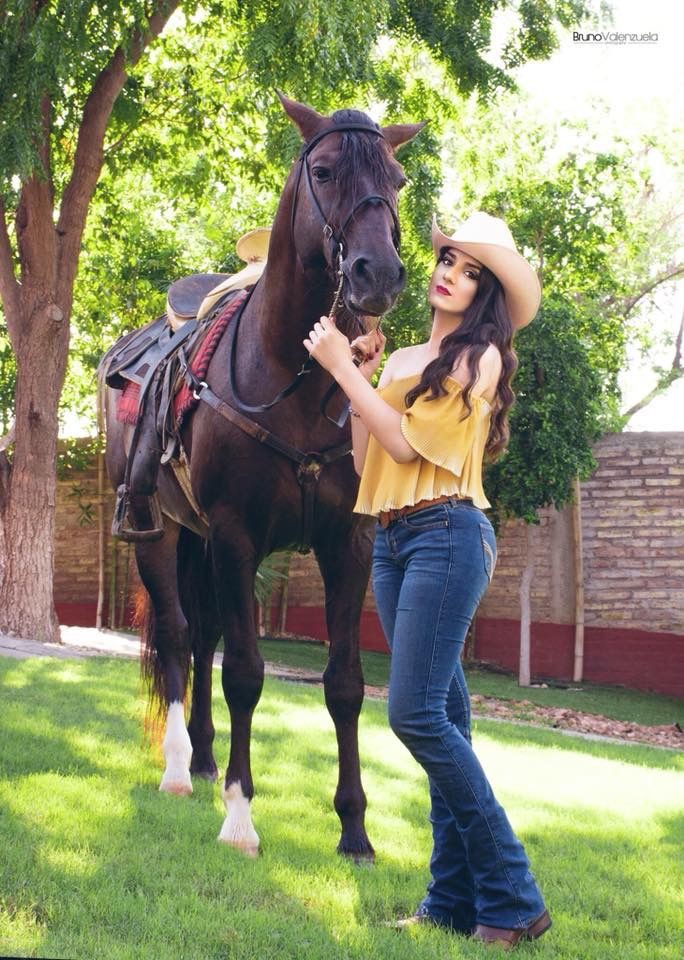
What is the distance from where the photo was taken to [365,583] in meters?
4.30

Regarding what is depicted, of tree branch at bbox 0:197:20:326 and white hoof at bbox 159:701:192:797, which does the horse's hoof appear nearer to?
white hoof at bbox 159:701:192:797

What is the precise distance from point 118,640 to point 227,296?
10066mm

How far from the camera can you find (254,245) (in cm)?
530

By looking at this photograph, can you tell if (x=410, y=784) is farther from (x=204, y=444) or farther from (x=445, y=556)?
(x=445, y=556)

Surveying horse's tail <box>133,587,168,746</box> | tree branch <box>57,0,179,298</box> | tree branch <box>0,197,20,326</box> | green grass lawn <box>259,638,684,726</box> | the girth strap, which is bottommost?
green grass lawn <box>259,638,684,726</box>

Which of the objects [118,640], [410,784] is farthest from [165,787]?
[118,640]

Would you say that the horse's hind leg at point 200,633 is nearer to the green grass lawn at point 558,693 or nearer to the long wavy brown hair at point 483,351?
the long wavy brown hair at point 483,351

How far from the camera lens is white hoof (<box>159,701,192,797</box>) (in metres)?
5.09

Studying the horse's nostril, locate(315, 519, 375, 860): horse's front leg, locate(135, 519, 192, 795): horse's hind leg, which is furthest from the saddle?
the horse's nostril

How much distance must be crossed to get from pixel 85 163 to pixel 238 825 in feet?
31.0

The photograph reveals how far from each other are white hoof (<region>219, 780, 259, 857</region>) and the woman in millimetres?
941

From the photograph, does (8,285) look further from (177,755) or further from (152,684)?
(177,755)

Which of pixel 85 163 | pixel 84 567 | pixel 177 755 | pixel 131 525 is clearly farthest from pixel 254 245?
pixel 84 567

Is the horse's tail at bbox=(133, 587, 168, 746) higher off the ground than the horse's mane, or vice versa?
the horse's mane
